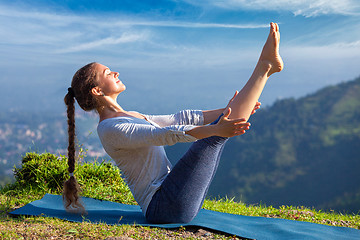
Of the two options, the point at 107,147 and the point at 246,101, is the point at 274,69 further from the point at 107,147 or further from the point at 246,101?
the point at 107,147

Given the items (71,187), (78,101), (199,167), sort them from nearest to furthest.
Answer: (199,167) → (78,101) → (71,187)

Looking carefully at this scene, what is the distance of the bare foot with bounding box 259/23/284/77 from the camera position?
299 centimetres

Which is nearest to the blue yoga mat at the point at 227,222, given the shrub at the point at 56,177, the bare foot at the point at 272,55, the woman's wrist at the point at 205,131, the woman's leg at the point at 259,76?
the shrub at the point at 56,177

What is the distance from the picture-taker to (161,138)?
9.07 feet

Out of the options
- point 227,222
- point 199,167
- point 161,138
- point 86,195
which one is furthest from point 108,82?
point 86,195

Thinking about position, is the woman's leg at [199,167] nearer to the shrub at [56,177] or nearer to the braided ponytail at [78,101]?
the braided ponytail at [78,101]

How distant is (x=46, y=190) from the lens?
5.00 meters

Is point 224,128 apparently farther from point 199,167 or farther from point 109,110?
point 109,110

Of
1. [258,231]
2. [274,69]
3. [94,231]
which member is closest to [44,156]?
[94,231]

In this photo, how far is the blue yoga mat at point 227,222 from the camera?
330cm

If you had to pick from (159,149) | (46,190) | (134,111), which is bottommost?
(46,190)

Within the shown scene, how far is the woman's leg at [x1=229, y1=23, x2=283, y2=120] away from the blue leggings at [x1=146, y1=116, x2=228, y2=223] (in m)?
0.30

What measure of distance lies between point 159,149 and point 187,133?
0.66m

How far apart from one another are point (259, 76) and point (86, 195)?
9.21 ft
